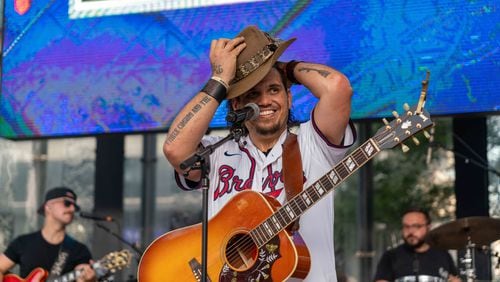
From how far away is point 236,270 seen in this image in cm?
340

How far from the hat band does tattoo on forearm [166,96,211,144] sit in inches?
6.5

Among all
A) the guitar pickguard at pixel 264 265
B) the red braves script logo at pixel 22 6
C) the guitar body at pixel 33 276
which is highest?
the red braves script logo at pixel 22 6

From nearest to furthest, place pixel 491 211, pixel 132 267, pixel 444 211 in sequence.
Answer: pixel 491 211 → pixel 132 267 → pixel 444 211

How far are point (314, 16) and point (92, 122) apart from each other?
5.50 ft

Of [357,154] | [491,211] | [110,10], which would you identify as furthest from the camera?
[491,211]

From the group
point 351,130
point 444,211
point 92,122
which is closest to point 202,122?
point 351,130

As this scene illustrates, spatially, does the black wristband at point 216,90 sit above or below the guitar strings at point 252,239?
above

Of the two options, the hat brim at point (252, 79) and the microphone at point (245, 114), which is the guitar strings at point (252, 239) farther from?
the hat brim at point (252, 79)

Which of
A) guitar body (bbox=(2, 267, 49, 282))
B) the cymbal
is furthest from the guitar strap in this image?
guitar body (bbox=(2, 267, 49, 282))

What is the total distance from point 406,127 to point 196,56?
2.60 m

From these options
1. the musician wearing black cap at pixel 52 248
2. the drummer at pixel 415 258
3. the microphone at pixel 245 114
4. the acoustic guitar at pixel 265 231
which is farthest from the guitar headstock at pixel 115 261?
the microphone at pixel 245 114

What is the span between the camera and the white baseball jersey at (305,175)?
3406mm

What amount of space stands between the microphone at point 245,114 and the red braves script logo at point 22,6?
10.6 ft

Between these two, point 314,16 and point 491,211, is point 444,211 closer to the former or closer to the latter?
point 491,211
